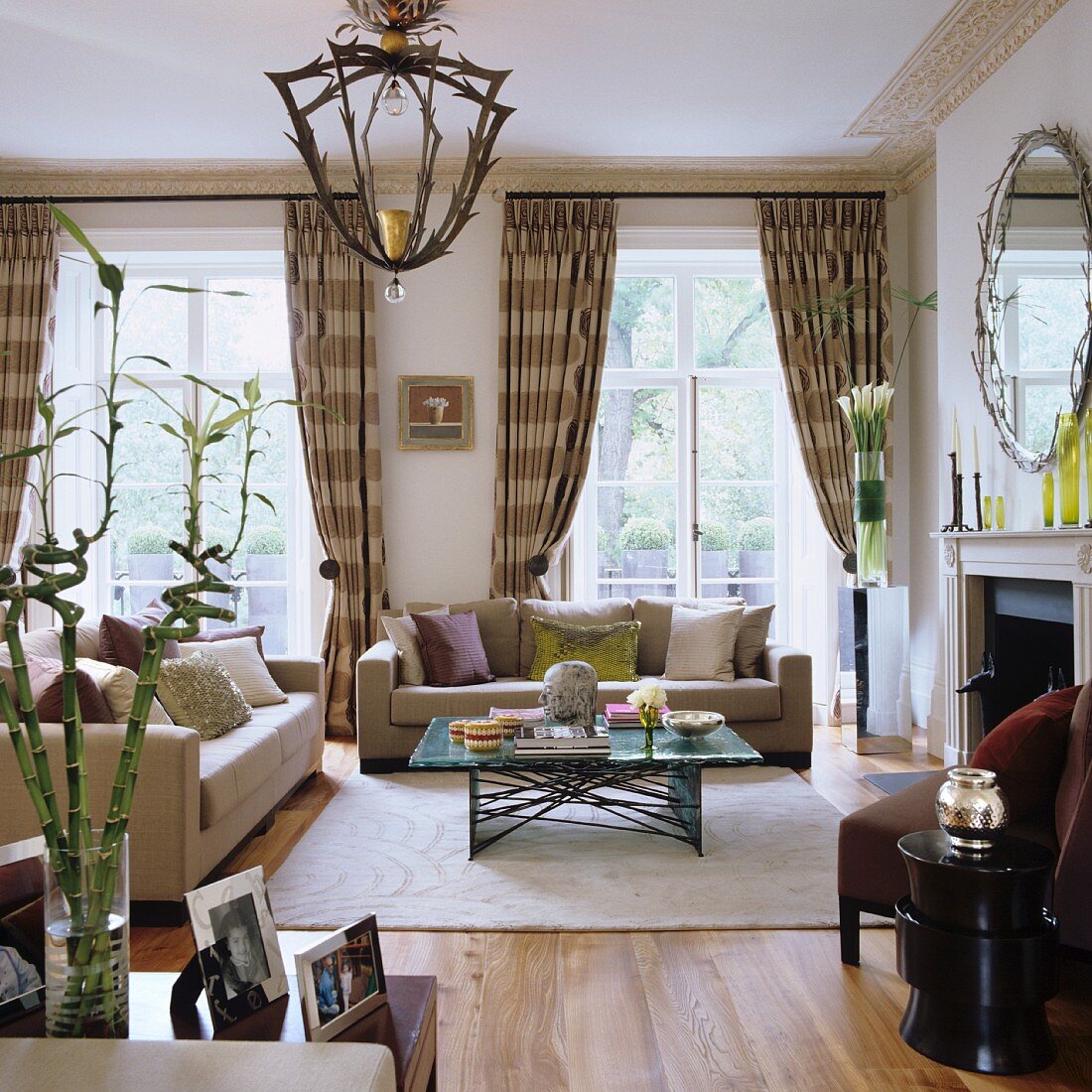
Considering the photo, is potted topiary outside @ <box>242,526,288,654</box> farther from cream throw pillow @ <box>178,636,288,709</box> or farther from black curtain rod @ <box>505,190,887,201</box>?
black curtain rod @ <box>505,190,887,201</box>

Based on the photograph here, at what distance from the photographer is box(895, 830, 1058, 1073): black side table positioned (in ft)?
7.02

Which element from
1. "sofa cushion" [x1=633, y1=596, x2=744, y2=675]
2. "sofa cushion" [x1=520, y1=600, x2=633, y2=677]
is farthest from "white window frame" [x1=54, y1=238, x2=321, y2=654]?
"sofa cushion" [x1=633, y1=596, x2=744, y2=675]

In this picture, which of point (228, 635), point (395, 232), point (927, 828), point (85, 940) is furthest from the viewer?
point (228, 635)

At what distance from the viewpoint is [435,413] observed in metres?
5.95

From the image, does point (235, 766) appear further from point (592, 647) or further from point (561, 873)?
point (592, 647)

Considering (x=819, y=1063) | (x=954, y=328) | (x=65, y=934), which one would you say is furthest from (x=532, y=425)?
(x=65, y=934)

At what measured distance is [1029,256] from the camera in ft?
13.2

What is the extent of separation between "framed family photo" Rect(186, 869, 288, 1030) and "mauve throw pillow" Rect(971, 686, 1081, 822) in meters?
1.84

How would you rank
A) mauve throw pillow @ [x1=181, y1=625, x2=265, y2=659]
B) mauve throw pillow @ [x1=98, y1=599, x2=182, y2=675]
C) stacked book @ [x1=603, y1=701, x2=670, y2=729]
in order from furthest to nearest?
mauve throw pillow @ [x1=181, y1=625, x2=265, y2=659] → stacked book @ [x1=603, y1=701, x2=670, y2=729] → mauve throw pillow @ [x1=98, y1=599, x2=182, y2=675]

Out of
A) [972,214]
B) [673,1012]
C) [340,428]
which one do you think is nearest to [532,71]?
[972,214]

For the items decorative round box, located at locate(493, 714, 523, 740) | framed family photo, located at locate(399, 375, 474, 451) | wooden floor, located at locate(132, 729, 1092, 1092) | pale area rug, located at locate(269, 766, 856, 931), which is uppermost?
framed family photo, located at locate(399, 375, 474, 451)

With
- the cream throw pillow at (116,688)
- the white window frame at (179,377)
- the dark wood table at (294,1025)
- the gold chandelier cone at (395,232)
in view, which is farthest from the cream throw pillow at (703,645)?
the dark wood table at (294,1025)

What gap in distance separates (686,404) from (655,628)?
1.59 m

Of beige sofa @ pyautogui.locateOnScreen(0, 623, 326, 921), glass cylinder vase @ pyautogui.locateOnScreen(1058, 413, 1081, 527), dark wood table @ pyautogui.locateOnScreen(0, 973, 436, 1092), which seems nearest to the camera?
dark wood table @ pyautogui.locateOnScreen(0, 973, 436, 1092)
